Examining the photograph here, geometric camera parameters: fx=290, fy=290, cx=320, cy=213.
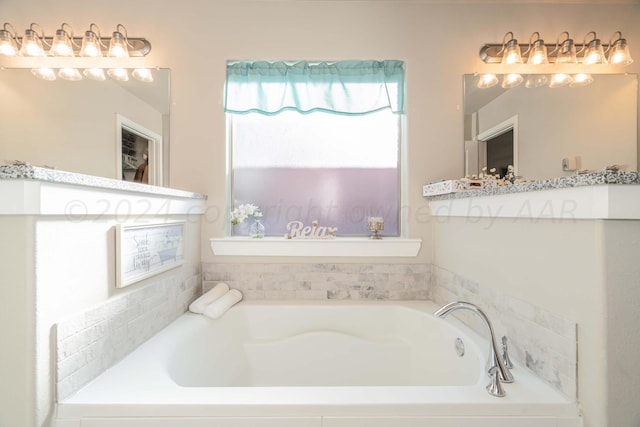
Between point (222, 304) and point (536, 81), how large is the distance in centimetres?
241

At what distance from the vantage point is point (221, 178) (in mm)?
1939

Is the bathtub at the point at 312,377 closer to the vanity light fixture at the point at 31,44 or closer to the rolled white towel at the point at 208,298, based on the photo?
the rolled white towel at the point at 208,298

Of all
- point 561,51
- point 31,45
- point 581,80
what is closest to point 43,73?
point 31,45

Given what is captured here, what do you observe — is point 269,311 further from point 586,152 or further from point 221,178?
point 586,152

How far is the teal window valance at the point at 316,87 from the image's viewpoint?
1948 millimetres

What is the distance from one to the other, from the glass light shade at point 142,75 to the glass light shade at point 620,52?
296cm

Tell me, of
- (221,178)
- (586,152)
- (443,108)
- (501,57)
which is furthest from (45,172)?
(586,152)

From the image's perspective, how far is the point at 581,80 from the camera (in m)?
1.87

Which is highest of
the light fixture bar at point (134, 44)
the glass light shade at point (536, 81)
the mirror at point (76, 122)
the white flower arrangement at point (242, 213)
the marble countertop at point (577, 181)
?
the light fixture bar at point (134, 44)

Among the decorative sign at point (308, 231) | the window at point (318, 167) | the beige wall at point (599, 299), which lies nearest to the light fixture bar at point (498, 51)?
the window at point (318, 167)

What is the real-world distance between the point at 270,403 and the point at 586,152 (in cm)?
225

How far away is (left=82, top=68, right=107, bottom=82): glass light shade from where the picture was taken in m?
1.84

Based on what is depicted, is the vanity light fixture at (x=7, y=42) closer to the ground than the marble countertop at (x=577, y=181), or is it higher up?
higher up

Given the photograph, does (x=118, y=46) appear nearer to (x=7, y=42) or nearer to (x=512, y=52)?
(x=7, y=42)
